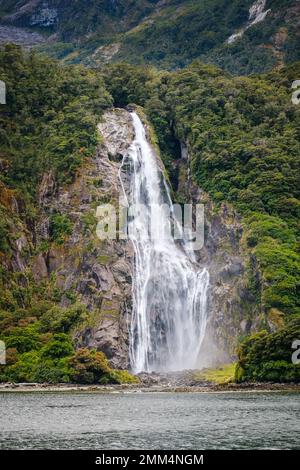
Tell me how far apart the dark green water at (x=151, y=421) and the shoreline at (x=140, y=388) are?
480 centimetres

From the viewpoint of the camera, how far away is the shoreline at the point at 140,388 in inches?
3450

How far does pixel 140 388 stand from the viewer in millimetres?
93438

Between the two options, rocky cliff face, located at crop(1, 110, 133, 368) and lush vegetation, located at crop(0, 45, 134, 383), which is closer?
lush vegetation, located at crop(0, 45, 134, 383)

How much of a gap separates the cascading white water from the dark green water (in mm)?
26553

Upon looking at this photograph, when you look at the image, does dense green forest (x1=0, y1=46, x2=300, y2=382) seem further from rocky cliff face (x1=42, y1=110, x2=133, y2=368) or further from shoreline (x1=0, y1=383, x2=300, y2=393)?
rocky cliff face (x1=42, y1=110, x2=133, y2=368)

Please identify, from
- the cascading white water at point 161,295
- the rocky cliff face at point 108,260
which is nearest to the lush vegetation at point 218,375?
the rocky cliff face at point 108,260

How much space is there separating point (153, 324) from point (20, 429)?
182ft

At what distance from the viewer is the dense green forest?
324 feet

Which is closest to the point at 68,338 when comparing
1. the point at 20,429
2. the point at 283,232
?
the point at 283,232

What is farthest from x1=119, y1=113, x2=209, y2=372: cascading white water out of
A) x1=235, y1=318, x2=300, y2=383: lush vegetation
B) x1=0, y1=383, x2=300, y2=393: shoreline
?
x1=235, y1=318, x2=300, y2=383: lush vegetation

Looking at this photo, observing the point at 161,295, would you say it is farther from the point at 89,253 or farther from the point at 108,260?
the point at 89,253

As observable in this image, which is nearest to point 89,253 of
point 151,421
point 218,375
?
point 218,375

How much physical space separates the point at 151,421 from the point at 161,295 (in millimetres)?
53834

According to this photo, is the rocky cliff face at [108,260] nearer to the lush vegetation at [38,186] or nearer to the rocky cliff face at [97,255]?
the rocky cliff face at [97,255]
